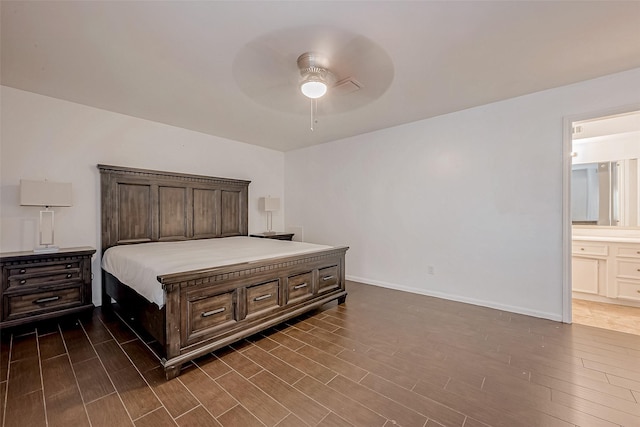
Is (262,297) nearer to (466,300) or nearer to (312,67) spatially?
(312,67)

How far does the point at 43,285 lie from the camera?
2695mm

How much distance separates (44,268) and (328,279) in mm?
2959

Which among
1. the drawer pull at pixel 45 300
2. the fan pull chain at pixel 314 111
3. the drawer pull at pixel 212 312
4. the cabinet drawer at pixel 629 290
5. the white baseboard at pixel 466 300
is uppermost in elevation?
the fan pull chain at pixel 314 111

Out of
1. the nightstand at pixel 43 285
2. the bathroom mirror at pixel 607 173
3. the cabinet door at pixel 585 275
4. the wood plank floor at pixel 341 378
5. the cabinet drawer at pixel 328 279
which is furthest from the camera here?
the bathroom mirror at pixel 607 173

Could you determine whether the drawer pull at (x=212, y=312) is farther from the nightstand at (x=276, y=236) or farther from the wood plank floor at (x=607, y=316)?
the wood plank floor at (x=607, y=316)

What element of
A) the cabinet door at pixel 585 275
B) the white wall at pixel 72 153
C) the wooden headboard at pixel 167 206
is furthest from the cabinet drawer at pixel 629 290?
the white wall at pixel 72 153

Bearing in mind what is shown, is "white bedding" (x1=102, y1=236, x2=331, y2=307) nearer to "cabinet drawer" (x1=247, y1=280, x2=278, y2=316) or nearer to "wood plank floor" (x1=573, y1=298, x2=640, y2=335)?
"cabinet drawer" (x1=247, y1=280, x2=278, y2=316)

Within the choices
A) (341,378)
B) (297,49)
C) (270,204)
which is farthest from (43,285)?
(297,49)

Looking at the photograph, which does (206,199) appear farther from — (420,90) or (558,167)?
(558,167)

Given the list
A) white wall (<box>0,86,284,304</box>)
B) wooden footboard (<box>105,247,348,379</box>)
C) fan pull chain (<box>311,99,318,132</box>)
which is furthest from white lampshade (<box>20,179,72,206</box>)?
fan pull chain (<box>311,99,318,132</box>)

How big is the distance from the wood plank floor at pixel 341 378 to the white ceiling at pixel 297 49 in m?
2.52

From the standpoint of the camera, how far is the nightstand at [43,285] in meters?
2.53

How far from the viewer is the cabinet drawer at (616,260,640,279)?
132 inches

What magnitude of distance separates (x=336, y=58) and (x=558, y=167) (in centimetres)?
267
